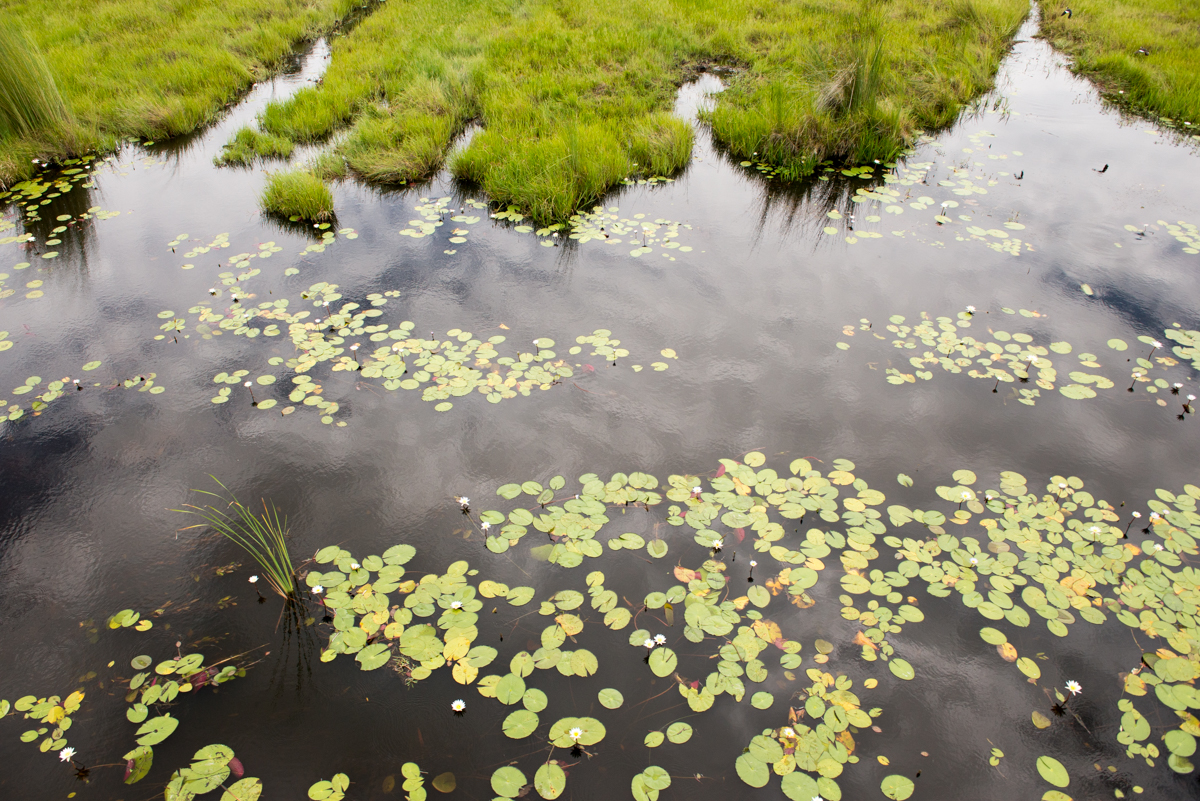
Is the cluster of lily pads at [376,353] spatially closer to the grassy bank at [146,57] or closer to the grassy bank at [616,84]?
the grassy bank at [616,84]

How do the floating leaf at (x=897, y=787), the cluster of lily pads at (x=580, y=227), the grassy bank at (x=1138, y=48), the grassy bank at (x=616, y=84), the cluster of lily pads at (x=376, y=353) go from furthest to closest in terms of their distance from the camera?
the grassy bank at (x=1138, y=48)
the grassy bank at (x=616, y=84)
the cluster of lily pads at (x=580, y=227)
the cluster of lily pads at (x=376, y=353)
the floating leaf at (x=897, y=787)

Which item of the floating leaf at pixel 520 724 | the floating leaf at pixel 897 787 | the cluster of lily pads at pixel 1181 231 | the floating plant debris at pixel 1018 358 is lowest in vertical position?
the floating leaf at pixel 897 787

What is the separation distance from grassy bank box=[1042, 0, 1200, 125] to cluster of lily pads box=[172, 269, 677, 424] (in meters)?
7.84

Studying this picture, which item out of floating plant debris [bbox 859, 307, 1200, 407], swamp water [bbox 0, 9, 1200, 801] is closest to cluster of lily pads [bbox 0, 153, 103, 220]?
swamp water [bbox 0, 9, 1200, 801]

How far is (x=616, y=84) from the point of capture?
8.19m

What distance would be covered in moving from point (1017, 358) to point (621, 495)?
2.86 m

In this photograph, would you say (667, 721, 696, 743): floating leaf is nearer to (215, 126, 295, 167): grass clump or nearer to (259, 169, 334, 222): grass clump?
(259, 169, 334, 222): grass clump

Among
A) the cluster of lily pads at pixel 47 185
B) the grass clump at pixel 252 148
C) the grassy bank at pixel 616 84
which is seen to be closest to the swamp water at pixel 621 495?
the cluster of lily pads at pixel 47 185

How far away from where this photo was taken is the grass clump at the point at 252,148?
6.94 meters

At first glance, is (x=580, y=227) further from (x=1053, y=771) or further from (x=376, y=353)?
(x=1053, y=771)

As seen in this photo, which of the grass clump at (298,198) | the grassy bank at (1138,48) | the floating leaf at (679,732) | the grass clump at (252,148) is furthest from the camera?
the grassy bank at (1138,48)

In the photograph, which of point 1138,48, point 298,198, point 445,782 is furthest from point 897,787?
point 1138,48

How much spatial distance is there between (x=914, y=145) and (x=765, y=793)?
7.08 meters

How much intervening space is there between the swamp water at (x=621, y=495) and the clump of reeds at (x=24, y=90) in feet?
5.85
